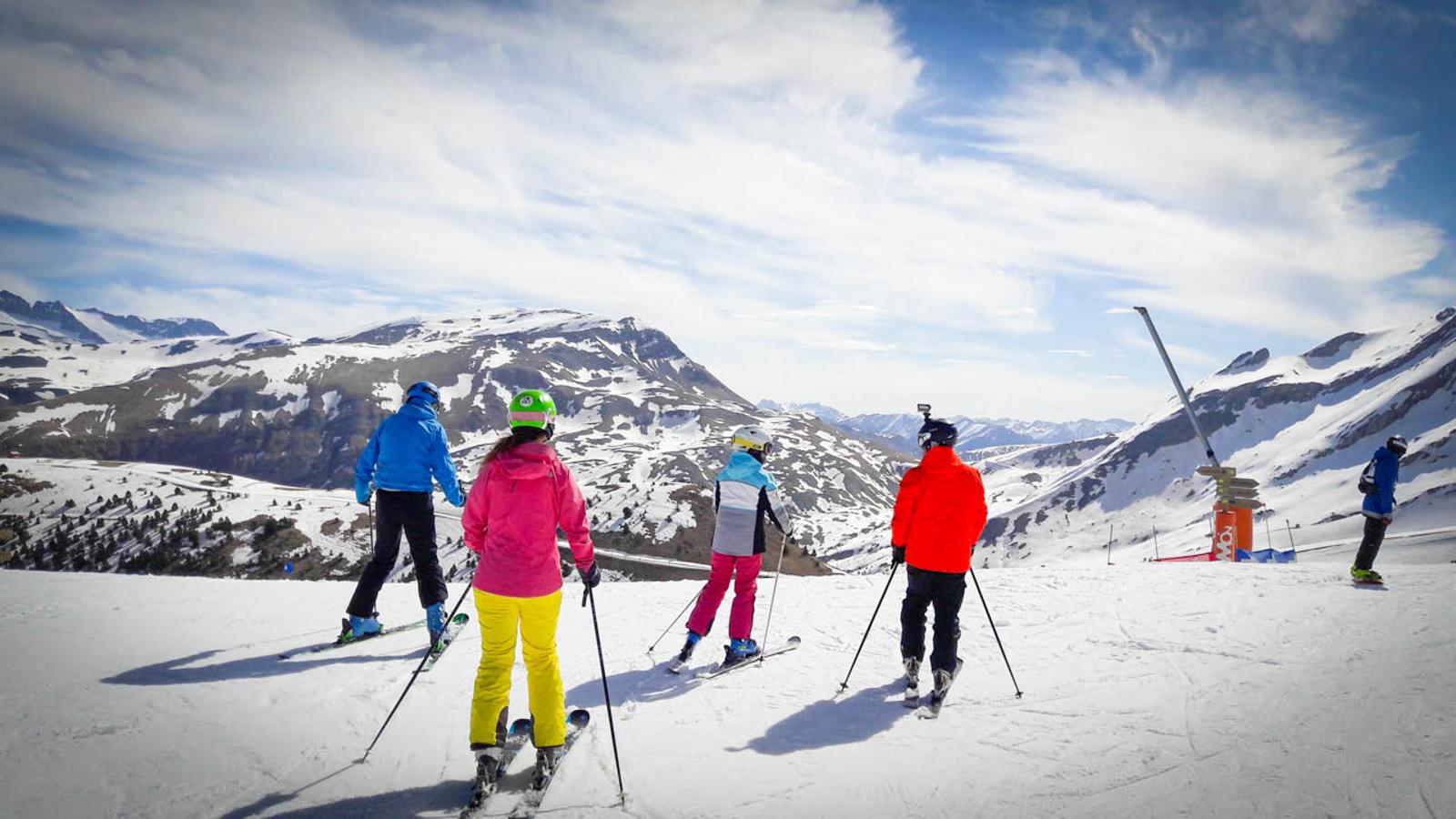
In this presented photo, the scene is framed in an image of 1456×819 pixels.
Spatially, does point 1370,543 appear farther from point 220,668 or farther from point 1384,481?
point 220,668

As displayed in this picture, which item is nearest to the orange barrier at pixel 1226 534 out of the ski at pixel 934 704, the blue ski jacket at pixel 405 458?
the ski at pixel 934 704

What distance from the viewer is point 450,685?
776cm

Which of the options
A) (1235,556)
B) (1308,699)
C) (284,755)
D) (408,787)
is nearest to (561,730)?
(408,787)

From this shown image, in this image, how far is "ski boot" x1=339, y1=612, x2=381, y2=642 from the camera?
9.27m

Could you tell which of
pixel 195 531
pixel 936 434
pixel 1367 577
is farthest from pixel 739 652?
pixel 195 531

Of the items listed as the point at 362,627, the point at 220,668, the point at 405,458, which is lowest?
the point at 220,668

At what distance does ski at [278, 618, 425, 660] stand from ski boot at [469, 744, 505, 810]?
4745 millimetres

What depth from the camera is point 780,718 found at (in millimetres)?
7219

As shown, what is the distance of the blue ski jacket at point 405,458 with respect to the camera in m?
8.90

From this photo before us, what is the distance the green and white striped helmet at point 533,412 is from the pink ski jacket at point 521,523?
19 cm

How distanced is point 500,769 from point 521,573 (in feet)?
5.98

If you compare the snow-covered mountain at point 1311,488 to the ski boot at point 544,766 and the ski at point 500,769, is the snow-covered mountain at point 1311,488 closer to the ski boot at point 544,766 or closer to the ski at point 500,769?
the ski at point 500,769

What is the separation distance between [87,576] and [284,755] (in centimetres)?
993

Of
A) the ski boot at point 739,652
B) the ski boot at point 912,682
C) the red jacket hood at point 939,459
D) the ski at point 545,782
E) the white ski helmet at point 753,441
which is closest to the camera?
the ski at point 545,782
